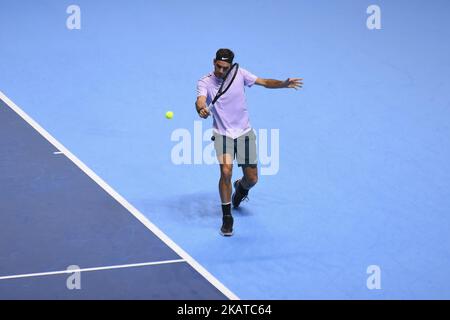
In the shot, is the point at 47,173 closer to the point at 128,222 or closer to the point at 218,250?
the point at 128,222

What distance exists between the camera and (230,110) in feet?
31.1

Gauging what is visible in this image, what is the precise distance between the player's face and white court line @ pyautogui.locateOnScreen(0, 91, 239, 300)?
1974 mm

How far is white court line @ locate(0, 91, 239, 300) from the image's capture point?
856 centimetres

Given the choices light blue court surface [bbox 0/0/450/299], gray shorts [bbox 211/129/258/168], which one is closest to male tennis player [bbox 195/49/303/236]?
gray shorts [bbox 211/129/258/168]

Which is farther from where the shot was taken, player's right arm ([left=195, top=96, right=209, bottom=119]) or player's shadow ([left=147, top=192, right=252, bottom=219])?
player's shadow ([left=147, top=192, right=252, bottom=219])

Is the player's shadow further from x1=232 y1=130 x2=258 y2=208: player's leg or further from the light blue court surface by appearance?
x1=232 y1=130 x2=258 y2=208: player's leg

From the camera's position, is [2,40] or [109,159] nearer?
[109,159]

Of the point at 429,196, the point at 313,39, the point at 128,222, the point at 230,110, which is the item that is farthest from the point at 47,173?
the point at 313,39

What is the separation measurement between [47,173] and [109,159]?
96 centimetres

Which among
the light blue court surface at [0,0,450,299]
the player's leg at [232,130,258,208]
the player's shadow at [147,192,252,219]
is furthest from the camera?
the player's shadow at [147,192,252,219]

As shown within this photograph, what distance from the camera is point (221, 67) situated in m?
9.27

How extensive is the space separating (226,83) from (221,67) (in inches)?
10.3

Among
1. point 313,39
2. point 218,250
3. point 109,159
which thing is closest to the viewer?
point 218,250

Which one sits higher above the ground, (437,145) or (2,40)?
(2,40)
